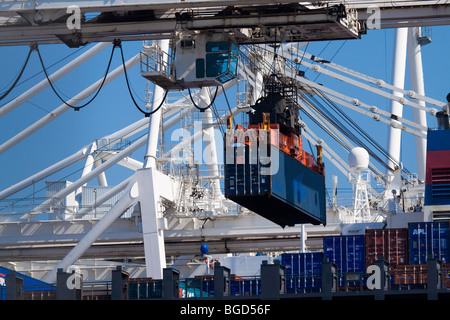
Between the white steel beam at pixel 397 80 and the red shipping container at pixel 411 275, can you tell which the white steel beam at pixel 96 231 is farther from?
the red shipping container at pixel 411 275

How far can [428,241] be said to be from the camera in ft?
164

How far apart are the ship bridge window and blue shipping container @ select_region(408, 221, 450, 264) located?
13.8 meters

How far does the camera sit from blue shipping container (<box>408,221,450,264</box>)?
49.5m

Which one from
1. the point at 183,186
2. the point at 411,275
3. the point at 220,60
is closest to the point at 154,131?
the point at 183,186

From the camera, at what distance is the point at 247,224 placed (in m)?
66.6

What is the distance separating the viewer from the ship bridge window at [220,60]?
4103 cm

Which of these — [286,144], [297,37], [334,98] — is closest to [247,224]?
[334,98]

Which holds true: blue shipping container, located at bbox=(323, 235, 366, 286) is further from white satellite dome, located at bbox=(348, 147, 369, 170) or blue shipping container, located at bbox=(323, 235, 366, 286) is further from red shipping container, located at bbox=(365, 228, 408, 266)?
white satellite dome, located at bbox=(348, 147, 369, 170)

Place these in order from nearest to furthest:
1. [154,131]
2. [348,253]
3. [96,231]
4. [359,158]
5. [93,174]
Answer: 1. [348,253]
2. [96,231]
3. [154,131]
4. [359,158]
5. [93,174]

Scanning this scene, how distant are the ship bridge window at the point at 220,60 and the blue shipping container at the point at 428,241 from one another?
1383 centimetres

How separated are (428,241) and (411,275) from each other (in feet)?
13.8

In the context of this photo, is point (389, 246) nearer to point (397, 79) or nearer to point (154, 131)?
point (154, 131)

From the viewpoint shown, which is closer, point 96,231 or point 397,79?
point 96,231

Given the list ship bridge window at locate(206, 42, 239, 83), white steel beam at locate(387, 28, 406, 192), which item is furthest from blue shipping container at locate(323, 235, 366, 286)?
white steel beam at locate(387, 28, 406, 192)
